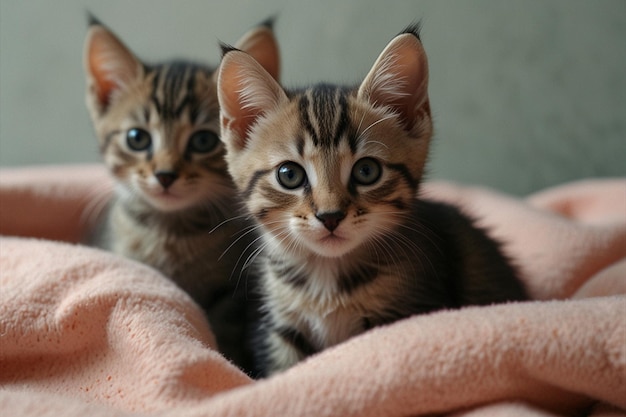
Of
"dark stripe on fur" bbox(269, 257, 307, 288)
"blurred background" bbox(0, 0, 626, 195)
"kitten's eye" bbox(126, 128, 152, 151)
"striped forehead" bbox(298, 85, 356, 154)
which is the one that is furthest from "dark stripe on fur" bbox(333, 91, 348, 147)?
"blurred background" bbox(0, 0, 626, 195)

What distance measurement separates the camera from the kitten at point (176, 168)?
139 cm

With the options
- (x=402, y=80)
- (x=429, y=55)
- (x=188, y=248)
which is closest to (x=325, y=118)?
(x=402, y=80)

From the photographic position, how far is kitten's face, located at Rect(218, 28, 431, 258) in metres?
1.04

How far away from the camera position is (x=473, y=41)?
2012mm

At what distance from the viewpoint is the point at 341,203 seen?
1.01m

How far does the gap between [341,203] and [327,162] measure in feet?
0.26

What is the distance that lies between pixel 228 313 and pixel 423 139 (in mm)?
557

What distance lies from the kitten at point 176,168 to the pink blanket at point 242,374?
0.22m

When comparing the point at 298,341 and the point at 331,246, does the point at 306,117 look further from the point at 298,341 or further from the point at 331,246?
the point at 298,341

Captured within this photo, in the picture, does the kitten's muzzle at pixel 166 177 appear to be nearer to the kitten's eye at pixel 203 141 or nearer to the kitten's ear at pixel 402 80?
the kitten's eye at pixel 203 141

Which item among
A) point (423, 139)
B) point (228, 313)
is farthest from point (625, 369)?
point (228, 313)

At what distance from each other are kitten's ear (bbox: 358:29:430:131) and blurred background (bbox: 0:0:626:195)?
0.77 meters

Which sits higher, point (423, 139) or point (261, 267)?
point (423, 139)

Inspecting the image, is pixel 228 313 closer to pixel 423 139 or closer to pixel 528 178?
pixel 423 139
